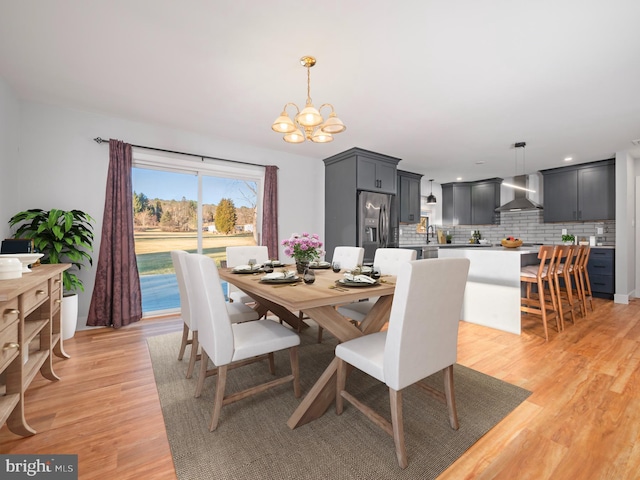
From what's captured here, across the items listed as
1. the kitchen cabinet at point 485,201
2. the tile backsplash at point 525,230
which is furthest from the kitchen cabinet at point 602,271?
the kitchen cabinet at point 485,201

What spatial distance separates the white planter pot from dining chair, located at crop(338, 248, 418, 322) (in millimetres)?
2686

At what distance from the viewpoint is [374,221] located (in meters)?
4.76

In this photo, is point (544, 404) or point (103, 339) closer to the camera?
point (544, 404)

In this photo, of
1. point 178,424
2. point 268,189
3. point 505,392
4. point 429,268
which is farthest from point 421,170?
point 178,424

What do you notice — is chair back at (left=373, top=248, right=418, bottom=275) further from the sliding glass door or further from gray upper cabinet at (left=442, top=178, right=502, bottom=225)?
gray upper cabinet at (left=442, top=178, right=502, bottom=225)

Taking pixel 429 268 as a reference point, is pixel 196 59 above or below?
above

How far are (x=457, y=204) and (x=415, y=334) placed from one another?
6595mm

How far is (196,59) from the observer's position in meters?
2.28

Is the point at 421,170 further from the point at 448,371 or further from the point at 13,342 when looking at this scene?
the point at 13,342

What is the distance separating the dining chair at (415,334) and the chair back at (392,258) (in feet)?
3.42

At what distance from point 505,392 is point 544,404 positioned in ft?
0.70

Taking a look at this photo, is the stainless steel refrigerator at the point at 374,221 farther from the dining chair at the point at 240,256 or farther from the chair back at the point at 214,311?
the chair back at the point at 214,311

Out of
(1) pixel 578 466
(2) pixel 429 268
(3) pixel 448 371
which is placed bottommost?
(1) pixel 578 466

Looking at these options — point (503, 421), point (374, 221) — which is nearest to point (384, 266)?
point (503, 421)
